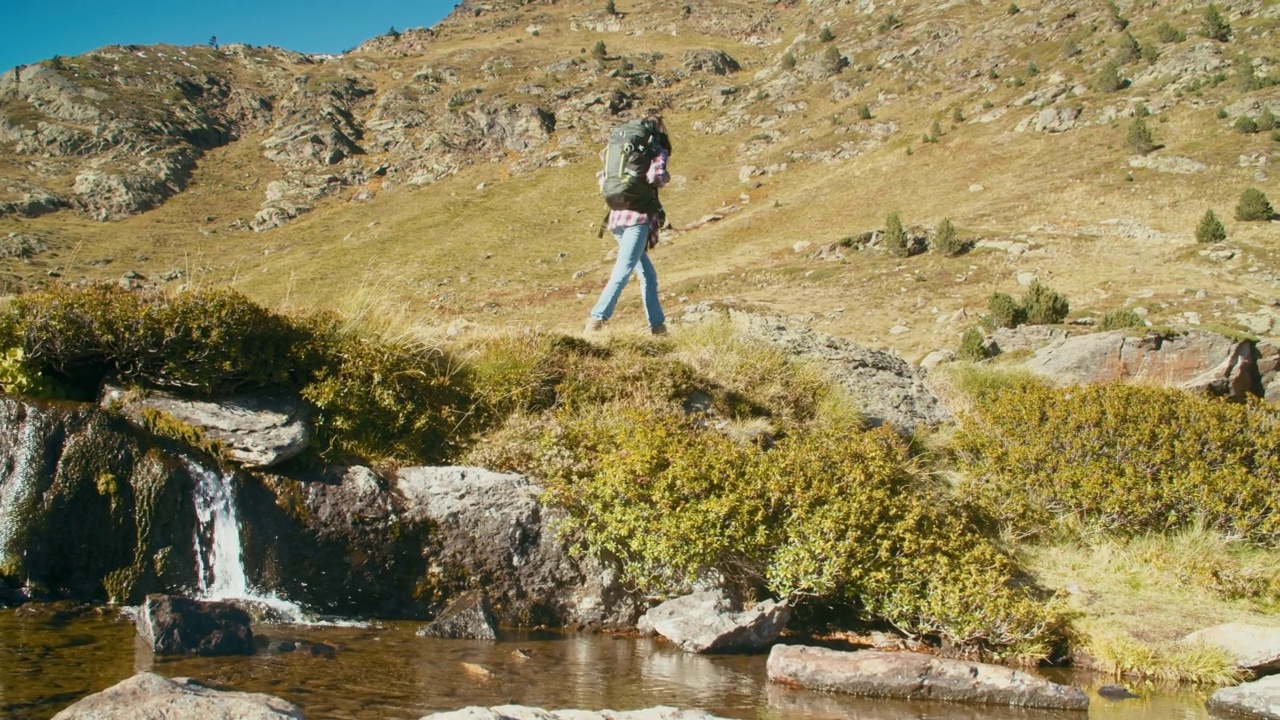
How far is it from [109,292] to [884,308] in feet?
93.3

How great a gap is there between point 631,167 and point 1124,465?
6410mm

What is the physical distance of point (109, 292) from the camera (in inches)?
304

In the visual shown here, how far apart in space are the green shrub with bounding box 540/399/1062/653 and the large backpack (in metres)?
3.41

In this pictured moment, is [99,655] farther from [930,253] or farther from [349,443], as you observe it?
[930,253]

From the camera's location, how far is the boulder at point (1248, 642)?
6.71m

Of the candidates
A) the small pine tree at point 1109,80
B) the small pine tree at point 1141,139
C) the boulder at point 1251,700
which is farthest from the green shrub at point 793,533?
the small pine tree at point 1109,80

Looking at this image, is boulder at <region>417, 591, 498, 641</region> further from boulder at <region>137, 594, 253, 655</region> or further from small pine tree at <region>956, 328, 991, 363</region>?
small pine tree at <region>956, 328, 991, 363</region>

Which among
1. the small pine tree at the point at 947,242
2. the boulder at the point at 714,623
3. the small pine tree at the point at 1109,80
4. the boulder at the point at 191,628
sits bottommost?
the boulder at the point at 714,623

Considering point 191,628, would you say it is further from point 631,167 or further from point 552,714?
point 631,167

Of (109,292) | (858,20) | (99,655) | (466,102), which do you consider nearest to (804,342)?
(109,292)

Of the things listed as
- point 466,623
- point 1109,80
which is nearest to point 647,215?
point 466,623

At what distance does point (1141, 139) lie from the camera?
46.7m

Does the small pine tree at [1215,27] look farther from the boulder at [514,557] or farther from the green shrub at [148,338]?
the green shrub at [148,338]

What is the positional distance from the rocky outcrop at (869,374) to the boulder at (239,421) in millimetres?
6669
